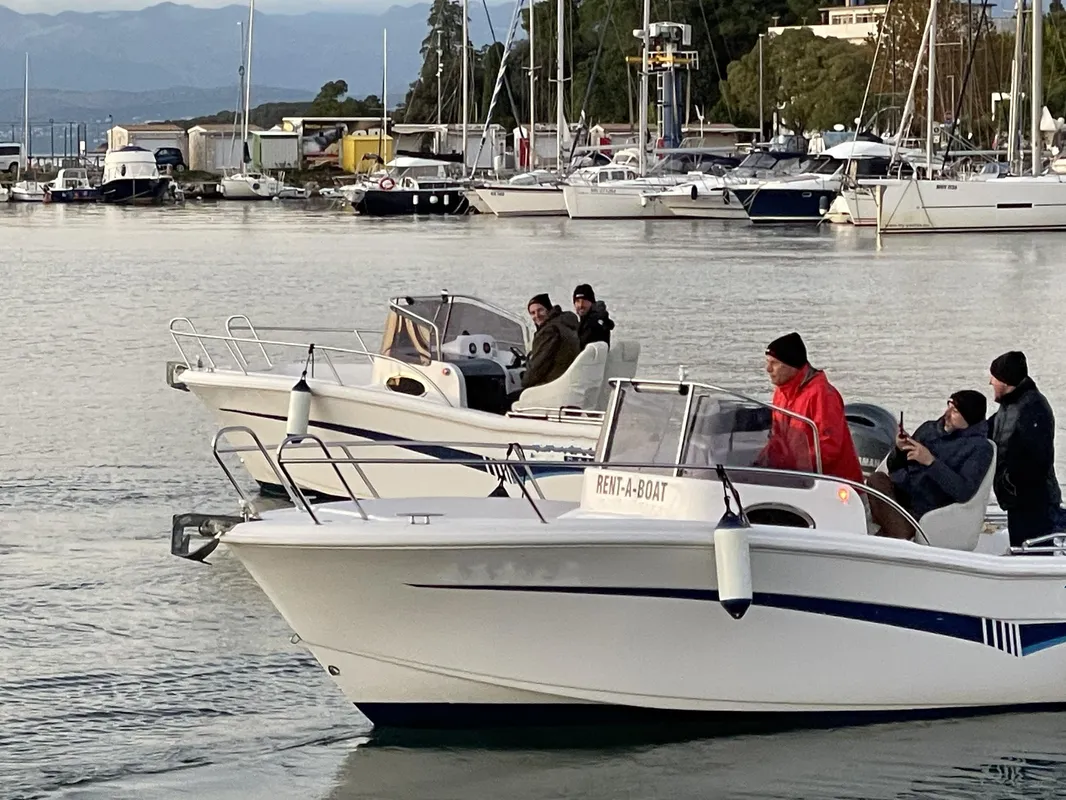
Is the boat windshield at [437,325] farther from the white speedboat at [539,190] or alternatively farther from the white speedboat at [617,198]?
the white speedboat at [539,190]

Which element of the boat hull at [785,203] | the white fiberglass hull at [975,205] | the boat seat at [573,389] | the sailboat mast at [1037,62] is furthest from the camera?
the boat hull at [785,203]

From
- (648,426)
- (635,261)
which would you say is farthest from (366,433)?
(635,261)

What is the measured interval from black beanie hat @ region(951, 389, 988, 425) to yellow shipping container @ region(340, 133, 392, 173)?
110 meters

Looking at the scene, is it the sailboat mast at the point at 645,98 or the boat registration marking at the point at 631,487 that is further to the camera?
the sailboat mast at the point at 645,98

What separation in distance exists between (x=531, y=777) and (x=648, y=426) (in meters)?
1.73

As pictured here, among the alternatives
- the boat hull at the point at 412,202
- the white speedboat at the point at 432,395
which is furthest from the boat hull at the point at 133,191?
the white speedboat at the point at 432,395

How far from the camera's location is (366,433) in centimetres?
1449

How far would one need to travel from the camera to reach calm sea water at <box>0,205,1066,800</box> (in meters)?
9.02

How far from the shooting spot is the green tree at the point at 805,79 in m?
102

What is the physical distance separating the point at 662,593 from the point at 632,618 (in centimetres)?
20

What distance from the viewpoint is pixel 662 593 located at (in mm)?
8484

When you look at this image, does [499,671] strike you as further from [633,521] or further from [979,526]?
[979,526]

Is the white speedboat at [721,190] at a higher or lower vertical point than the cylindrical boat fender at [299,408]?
higher

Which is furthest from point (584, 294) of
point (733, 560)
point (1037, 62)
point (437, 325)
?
point (1037, 62)
